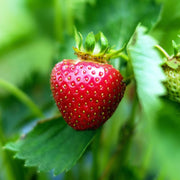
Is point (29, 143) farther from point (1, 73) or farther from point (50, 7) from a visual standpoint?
point (50, 7)

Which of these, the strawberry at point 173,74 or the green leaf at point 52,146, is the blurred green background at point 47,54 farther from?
the strawberry at point 173,74

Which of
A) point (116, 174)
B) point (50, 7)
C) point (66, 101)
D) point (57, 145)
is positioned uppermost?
point (50, 7)

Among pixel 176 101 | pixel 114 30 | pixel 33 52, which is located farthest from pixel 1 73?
pixel 176 101

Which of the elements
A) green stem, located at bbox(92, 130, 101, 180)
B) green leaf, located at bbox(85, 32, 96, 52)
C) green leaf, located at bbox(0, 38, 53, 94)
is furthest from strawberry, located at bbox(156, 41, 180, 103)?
green leaf, located at bbox(0, 38, 53, 94)

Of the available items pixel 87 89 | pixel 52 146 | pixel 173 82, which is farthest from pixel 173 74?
pixel 52 146

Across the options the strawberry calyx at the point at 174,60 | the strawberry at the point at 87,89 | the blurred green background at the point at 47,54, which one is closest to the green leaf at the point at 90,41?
the strawberry at the point at 87,89

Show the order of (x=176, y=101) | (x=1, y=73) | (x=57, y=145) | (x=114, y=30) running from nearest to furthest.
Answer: (x=176, y=101)
(x=57, y=145)
(x=114, y=30)
(x=1, y=73)

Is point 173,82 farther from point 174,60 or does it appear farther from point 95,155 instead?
point 95,155

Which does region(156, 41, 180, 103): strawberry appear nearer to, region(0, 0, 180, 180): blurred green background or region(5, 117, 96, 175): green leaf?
region(5, 117, 96, 175): green leaf
